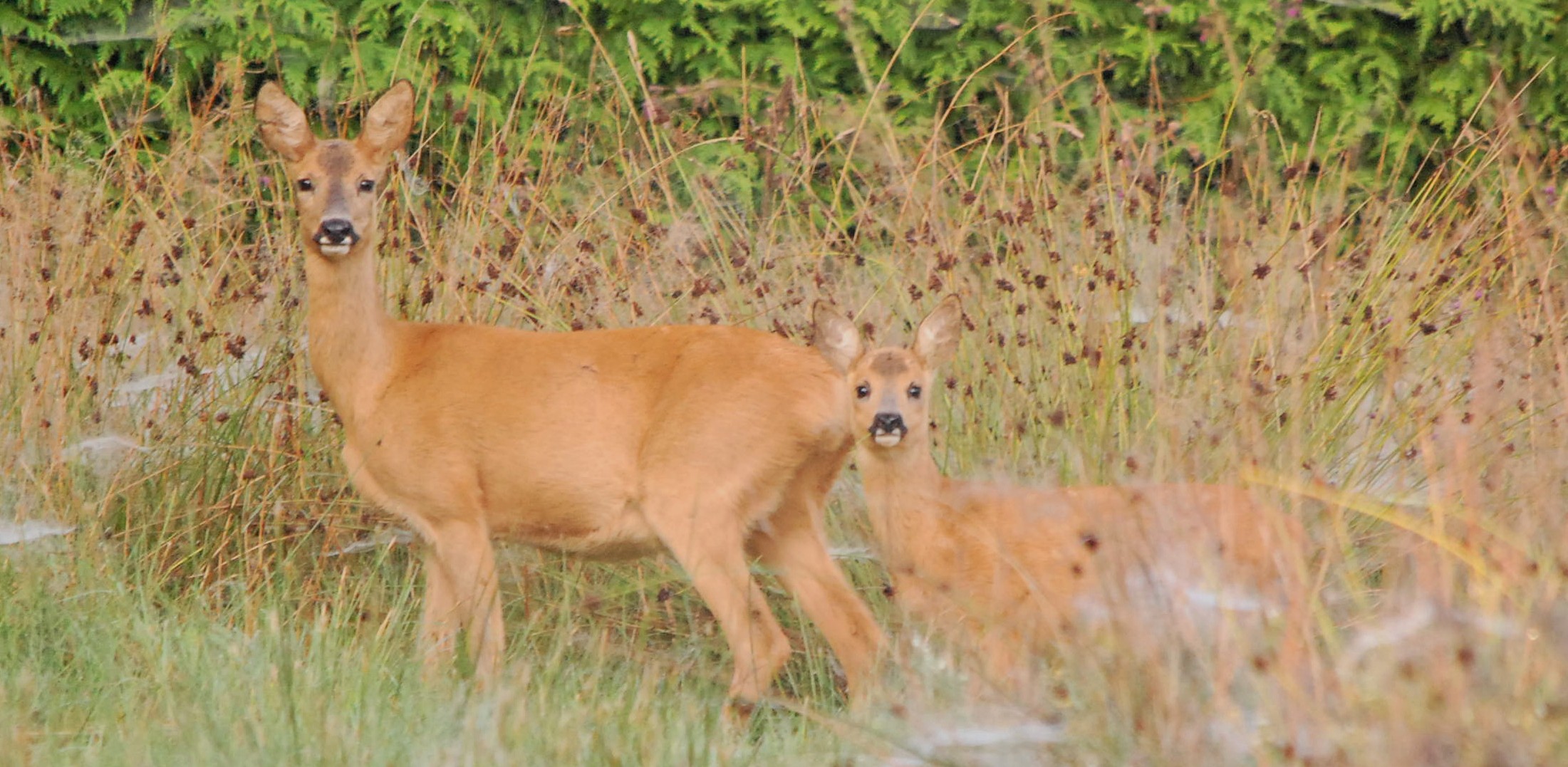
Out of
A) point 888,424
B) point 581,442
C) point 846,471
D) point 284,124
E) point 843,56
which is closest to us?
point 888,424

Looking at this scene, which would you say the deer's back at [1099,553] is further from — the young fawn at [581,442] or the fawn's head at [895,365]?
the young fawn at [581,442]

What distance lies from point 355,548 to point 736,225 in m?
1.75

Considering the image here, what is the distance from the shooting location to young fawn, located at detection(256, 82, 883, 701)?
479 cm

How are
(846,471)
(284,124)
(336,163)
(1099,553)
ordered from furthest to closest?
1. (846,471)
2. (284,124)
3. (336,163)
4. (1099,553)

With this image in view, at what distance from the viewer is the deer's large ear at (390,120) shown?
5.15 metres

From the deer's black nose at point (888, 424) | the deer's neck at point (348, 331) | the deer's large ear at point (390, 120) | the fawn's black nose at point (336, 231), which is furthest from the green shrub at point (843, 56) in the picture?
the deer's black nose at point (888, 424)

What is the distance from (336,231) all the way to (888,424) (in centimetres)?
152

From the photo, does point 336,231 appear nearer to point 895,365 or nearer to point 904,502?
point 895,365

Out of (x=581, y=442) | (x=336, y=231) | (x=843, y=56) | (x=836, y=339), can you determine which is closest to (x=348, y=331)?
(x=336, y=231)

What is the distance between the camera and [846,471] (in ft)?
18.5

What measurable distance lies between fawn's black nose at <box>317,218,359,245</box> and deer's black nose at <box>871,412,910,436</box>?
57.4 inches

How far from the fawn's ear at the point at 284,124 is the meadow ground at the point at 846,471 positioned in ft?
2.34

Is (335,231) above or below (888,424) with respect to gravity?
above

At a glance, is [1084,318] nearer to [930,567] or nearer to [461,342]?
[930,567]
